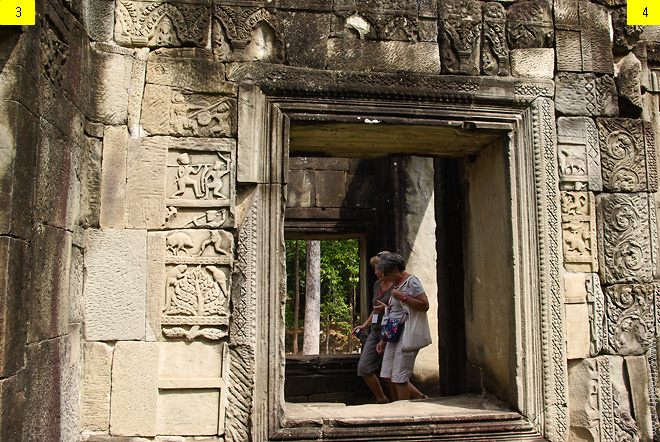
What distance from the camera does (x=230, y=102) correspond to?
346 cm

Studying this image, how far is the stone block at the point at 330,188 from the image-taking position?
8180 millimetres

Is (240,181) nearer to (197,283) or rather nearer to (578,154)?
(197,283)

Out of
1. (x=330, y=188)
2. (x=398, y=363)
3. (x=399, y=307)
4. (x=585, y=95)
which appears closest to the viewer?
(x=585, y=95)

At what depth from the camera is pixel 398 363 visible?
4656 millimetres

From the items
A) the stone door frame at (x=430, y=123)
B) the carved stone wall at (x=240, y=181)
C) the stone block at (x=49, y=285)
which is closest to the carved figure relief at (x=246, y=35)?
the carved stone wall at (x=240, y=181)

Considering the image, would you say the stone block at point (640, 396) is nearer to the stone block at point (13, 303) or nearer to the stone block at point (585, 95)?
the stone block at point (585, 95)

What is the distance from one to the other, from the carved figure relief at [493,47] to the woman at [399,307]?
1813mm

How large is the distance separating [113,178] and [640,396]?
370cm

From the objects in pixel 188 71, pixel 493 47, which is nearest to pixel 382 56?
pixel 493 47

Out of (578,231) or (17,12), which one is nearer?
(17,12)

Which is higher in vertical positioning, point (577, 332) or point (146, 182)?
point (146, 182)

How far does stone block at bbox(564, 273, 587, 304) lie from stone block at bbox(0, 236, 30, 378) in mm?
3197

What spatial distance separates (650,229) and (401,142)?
6.00 ft

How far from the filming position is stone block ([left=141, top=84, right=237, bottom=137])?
3.37 metres
